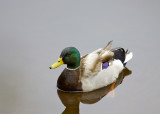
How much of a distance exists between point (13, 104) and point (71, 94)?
4.24 feet

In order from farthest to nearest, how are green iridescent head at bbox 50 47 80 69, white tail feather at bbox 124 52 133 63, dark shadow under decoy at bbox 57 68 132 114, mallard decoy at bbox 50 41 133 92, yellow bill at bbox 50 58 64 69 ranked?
white tail feather at bbox 124 52 133 63, mallard decoy at bbox 50 41 133 92, green iridescent head at bbox 50 47 80 69, yellow bill at bbox 50 58 64 69, dark shadow under decoy at bbox 57 68 132 114

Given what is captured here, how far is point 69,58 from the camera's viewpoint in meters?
9.29

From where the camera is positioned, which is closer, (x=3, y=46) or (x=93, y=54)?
(x=93, y=54)

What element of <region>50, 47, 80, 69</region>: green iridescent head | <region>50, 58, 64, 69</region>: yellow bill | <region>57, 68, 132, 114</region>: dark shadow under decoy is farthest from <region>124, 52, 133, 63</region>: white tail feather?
<region>50, 58, 64, 69</region>: yellow bill

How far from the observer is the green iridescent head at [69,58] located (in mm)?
9188

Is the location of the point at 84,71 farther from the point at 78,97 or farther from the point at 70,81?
the point at 78,97

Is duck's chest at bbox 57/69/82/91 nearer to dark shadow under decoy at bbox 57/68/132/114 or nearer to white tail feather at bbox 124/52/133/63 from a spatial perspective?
dark shadow under decoy at bbox 57/68/132/114

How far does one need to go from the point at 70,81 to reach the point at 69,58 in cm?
49

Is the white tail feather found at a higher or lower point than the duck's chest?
higher

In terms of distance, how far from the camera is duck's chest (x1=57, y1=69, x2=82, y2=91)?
30.9 feet

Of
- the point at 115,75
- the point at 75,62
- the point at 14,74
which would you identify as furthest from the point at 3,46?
the point at 115,75

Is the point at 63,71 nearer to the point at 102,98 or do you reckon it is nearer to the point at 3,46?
the point at 102,98

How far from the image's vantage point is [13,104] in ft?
28.6

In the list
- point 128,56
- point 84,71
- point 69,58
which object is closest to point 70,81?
point 84,71
